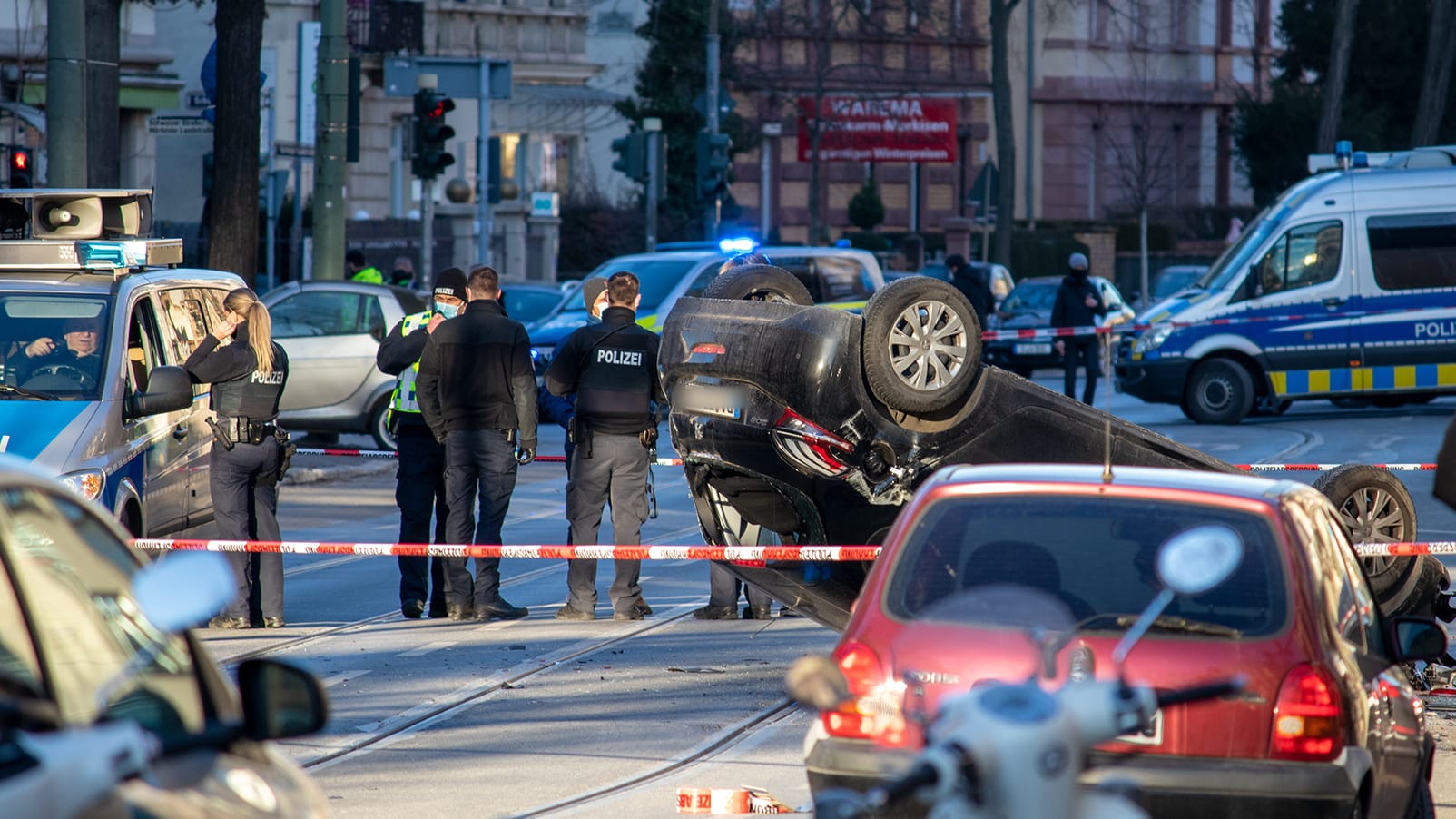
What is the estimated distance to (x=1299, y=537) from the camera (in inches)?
211

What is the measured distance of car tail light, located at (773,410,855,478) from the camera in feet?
27.3

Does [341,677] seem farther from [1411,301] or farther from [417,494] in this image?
[1411,301]

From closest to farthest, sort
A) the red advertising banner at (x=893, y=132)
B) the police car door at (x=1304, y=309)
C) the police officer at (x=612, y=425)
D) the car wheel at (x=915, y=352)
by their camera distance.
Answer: the car wheel at (x=915, y=352) → the police officer at (x=612, y=425) → the police car door at (x=1304, y=309) → the red advertising banner at (x=893, y=132)

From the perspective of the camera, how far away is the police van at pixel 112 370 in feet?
32.4

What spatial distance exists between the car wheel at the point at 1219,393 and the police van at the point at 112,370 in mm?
13356

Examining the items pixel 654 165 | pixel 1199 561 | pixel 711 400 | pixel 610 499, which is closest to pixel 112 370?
pixel 610 499

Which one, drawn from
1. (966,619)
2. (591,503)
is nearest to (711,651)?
(591,503)

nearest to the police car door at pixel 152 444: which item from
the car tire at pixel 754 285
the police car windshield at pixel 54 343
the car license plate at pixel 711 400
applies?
the police car windshield at pixel 54 343

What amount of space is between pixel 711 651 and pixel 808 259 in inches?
493

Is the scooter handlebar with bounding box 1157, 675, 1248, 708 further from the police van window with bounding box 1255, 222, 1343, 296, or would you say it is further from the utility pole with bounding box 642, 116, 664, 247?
the utility pole with bounding box 642, 116, 664, 247

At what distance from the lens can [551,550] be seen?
949 centimetres

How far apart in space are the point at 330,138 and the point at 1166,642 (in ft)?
53.7

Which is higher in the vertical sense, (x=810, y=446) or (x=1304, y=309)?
(x=1304, y=309)

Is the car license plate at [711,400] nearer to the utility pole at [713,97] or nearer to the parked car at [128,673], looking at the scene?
the parked car at [128,673]
